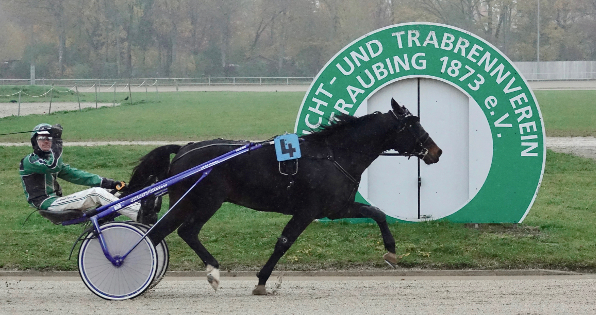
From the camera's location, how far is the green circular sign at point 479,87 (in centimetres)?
934

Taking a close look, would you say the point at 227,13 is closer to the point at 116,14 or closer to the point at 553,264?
the point at 116,14

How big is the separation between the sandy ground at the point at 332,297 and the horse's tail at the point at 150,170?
0.95 m

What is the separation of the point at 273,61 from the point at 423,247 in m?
60.5

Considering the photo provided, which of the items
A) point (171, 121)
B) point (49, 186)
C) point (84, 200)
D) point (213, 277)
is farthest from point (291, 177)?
point (171, 121)

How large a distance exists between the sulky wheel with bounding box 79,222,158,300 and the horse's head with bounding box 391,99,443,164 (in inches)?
92.1

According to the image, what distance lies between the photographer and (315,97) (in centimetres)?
962

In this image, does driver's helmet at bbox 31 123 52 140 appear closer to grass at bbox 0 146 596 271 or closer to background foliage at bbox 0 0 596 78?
grass at bbox 0 146 596 271

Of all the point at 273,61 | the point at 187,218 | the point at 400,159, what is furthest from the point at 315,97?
the point at 273,61

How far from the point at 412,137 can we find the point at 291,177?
1.13 metres

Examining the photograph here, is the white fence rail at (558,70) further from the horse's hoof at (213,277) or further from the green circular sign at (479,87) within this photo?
the horse's hoof at (213,277)

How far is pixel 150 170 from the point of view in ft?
22.9

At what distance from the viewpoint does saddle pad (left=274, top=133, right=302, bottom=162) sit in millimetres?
6562

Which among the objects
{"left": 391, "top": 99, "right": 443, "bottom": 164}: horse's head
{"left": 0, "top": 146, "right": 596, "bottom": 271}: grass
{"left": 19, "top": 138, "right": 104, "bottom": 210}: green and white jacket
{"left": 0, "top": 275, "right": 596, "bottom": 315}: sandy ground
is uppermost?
{"left": 391, "top": 99, "right": 443, "bottom": 164}: horse's head

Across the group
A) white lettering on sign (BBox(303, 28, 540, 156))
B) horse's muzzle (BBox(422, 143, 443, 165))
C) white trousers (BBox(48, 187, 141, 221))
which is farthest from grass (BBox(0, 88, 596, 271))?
horse's muzzle (BBox(422, 143, 443, 165))
